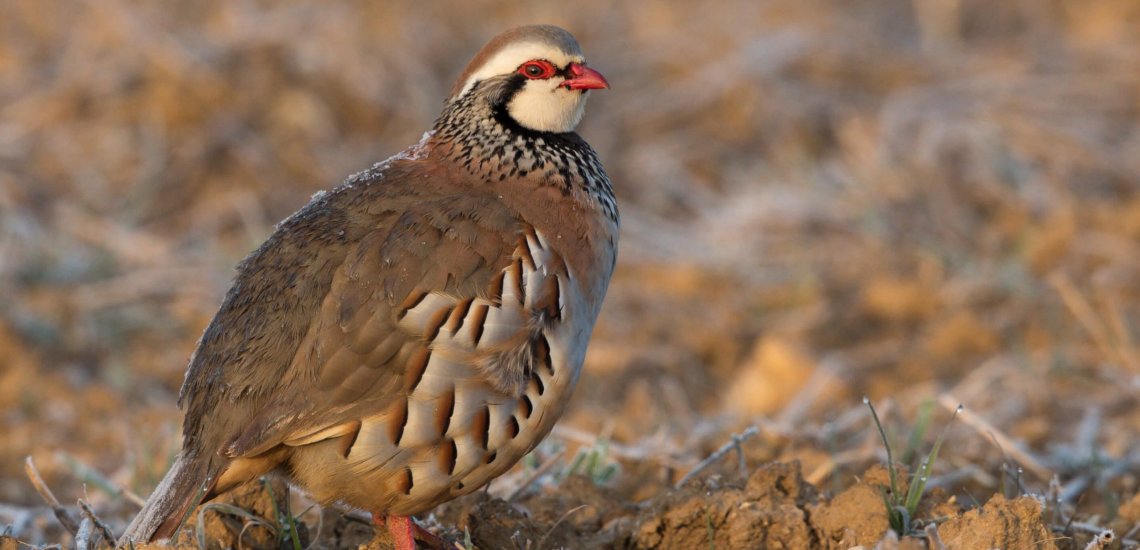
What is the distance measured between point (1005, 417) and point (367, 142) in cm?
490

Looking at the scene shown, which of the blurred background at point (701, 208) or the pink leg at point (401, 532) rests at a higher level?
the blurred background at point (701, 208)

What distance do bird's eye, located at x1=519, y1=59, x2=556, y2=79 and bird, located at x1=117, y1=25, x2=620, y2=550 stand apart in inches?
17.4

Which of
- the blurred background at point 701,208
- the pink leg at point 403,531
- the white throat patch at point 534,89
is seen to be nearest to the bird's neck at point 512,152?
the white throat patch at point 534,89

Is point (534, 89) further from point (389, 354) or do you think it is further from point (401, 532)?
point (401, 532)

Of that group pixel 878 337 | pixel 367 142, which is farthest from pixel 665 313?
pixel 367 142

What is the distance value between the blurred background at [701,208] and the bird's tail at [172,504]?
37.7 inches

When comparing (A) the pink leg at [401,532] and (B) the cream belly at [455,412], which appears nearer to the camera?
(B) the cream belly at [455,412]

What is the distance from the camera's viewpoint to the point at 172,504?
11.2 feet

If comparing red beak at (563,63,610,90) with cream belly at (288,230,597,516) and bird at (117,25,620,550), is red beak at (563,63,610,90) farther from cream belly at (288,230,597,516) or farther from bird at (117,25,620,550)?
cream belly at (288,230,597,516)

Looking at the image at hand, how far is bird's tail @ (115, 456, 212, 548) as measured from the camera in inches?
133

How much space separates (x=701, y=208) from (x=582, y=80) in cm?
462

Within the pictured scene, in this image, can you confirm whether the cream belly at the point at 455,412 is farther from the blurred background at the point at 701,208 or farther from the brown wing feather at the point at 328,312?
the blurred background at the point at 701,208

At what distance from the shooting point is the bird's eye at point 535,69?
404 centimetres

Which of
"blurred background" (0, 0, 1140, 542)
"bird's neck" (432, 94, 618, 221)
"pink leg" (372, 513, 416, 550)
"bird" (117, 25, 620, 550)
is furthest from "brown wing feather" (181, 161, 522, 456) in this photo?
"blurred background" (0, 0, 1140, 542)
